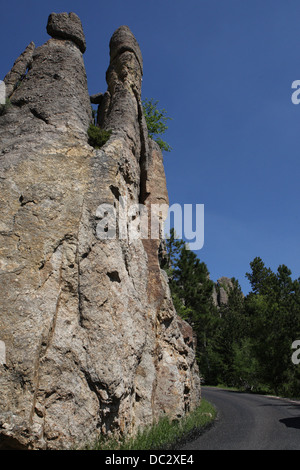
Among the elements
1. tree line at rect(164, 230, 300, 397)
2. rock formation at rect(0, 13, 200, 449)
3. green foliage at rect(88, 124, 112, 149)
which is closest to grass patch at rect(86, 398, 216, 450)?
rock formation at rect(0, 13, 200, 449)

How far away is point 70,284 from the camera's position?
849cm

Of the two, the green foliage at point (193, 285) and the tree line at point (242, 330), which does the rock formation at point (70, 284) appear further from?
the green foliage at point (193, 285)

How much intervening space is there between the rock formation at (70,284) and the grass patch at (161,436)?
0.26 meters

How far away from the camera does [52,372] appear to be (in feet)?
24.1

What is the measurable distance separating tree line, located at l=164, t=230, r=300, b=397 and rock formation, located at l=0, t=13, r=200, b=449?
15284mm

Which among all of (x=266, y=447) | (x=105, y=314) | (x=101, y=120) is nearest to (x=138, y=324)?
(x=105, y=314)

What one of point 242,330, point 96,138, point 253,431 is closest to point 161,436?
point 253,431

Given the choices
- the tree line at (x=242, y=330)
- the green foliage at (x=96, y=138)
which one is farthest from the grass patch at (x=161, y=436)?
the tree line at (x=242, y=330)

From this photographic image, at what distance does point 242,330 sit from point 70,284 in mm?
36457

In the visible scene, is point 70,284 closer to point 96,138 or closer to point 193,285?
point 96,138

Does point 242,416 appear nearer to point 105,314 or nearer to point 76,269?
point 105,314

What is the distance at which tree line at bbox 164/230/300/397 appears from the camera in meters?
27.2

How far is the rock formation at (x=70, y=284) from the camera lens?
23.3ft

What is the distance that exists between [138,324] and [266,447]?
14.6 feet
